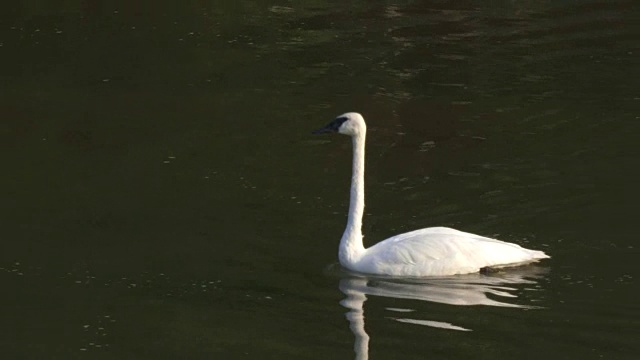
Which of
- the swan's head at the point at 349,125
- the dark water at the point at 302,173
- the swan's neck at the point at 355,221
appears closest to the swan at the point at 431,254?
the swan's neck at the point at 355,221

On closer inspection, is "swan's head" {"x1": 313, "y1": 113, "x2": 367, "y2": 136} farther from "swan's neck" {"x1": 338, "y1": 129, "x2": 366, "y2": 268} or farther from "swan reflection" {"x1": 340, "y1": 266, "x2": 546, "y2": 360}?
"swan reflection" {"x1": 340, "y1": 266, "x2": 546, "y2": 360}

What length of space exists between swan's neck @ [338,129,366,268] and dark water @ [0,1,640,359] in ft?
0.59

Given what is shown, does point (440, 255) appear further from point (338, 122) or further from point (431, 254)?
point (338, 122)

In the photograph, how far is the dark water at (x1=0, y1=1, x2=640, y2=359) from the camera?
34.1 ft

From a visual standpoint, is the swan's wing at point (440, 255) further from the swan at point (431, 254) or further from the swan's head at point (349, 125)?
the swan's head at point (349, 125)

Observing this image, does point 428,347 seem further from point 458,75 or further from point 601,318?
point 458,75

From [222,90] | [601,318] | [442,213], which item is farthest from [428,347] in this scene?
[222,90]

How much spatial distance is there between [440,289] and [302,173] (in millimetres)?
3569

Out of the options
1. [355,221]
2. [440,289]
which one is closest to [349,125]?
[355,221]

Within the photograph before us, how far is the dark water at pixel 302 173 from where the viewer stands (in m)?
10.4

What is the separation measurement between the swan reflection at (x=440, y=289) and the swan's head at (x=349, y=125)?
1.11m

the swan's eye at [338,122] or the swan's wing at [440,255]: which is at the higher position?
the swan's eye at [338,122]

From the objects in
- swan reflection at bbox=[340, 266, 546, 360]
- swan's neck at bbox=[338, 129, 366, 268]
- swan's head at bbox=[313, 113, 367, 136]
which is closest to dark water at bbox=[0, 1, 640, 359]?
swan reflection at bbox=[340, 266, 546, 360]

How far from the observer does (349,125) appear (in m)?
11.9
